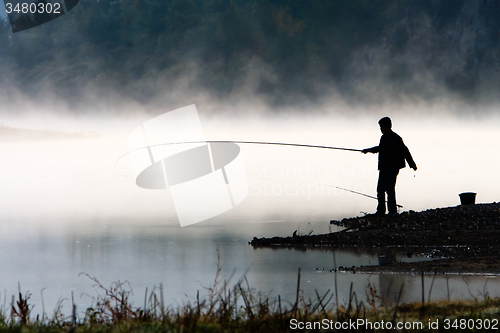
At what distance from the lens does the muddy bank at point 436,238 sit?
10.9 m

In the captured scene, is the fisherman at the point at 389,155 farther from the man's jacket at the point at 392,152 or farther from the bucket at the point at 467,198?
the bucket at the point at 467,198

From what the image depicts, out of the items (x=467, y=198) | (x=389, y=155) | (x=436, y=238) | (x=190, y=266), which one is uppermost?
(x=389, y=155)

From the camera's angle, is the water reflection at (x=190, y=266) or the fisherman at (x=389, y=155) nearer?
the water reflection at (x=190, y=266)

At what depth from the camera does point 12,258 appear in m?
15.1

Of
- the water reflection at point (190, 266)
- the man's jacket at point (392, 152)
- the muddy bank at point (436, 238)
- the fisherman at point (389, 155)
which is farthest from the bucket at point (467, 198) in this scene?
the man's jacket at point (392, 152)

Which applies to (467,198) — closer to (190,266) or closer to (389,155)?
(389,155)

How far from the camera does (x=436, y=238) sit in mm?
13688

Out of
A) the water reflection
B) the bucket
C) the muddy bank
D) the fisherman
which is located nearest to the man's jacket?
the fisherman

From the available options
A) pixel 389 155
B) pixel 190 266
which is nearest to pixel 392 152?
pixel 389 155

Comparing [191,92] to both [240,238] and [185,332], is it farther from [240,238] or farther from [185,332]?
[185,332]

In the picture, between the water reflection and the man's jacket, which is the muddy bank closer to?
the water reflection

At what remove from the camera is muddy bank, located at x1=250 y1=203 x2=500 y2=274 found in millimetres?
10898

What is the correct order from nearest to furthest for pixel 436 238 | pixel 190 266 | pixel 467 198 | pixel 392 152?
pixel 190 266 < pixel 436 238 < pixel 392 152 < pixel 467 198

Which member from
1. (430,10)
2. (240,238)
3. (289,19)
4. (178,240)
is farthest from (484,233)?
(289,19)
